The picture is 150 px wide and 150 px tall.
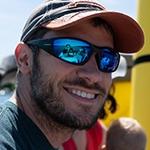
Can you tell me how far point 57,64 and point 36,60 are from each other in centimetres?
7

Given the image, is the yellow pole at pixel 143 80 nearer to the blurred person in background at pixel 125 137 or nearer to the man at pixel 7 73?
the blurred person in background at pixel 125 137

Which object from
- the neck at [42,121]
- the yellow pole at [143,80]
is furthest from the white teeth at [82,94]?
the yellow pole at [143,80]

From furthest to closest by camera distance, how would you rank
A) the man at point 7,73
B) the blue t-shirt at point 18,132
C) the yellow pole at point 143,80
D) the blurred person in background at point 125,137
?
the man at point 7,73 → the yellow pole at point 143,80 → the blurred person in background at point 125,137 → the blue t-shirt at point 18,132

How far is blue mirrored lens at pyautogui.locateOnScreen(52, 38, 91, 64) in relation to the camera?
1619 mm

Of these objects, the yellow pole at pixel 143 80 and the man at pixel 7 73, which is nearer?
the yellow pole at pixel 143 80

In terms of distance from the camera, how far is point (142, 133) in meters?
2.39

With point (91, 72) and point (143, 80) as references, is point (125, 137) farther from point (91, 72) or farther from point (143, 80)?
point (143, 80)

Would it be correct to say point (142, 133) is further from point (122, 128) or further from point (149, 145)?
point (149, 145)

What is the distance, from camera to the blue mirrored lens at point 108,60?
66.0 inches

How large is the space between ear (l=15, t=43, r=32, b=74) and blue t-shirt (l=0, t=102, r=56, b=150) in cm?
16

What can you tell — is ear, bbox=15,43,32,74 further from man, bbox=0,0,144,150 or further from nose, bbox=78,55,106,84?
nose, bbox=78,55,106,84

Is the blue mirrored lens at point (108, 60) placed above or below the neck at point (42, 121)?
above

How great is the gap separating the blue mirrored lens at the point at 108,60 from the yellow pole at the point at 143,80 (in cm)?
154

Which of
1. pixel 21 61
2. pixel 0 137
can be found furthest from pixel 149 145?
pixel 0 137
